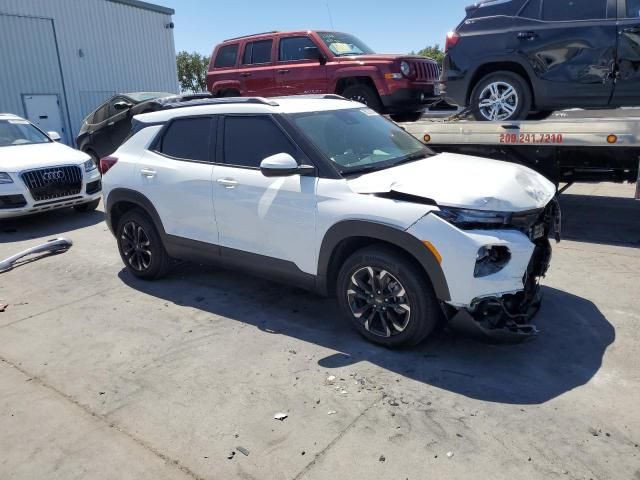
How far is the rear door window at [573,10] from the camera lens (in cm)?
579

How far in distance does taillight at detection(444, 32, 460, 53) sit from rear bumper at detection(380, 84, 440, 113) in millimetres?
810

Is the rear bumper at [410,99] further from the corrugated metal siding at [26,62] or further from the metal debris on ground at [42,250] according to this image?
the corrugated metal siding at [26,62]

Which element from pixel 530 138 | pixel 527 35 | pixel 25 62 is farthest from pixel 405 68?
pixel 25 62

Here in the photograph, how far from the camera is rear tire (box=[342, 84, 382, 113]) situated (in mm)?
7746

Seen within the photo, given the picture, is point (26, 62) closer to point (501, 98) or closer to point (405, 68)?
point (405, 68)

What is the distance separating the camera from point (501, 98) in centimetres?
668

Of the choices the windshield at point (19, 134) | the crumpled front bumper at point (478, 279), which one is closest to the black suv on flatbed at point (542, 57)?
the crumpled front bumper at point (478, 279)

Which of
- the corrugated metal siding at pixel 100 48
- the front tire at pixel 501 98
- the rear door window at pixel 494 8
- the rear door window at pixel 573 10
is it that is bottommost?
the front tire at pixel 501 98

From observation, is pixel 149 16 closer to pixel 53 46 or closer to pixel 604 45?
pixel 53 46

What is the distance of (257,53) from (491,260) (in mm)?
6924

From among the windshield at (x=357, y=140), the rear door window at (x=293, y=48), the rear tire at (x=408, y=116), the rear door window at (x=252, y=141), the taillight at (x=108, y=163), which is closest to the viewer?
the windshield at (x=357, y=140)

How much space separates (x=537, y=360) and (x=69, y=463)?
2.92 m

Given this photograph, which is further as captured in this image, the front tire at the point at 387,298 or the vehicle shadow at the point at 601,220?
the vehicle shadow at the point at 601,220

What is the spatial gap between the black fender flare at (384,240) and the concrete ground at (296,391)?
0.56 metres
